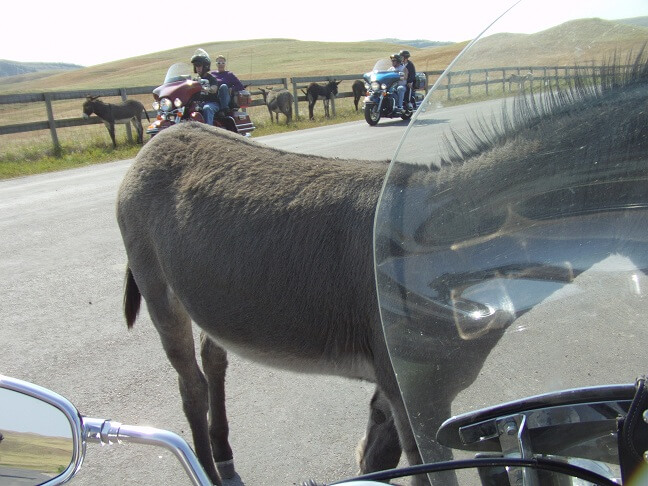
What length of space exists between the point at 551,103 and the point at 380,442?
6.05ft

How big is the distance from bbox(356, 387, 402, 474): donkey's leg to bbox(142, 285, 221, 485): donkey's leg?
87 cm

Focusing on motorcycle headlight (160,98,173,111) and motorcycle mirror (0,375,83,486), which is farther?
motorcycle headlight (160,98,173,111)

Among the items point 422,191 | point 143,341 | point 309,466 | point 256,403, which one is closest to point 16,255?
point 143,341

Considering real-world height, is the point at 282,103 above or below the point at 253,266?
below

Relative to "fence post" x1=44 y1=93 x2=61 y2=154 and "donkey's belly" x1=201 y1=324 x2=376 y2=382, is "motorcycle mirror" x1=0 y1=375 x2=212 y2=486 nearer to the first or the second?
"donkey's belly" x1=201 y1=324 x2=376 y2=382

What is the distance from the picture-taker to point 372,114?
18406mm

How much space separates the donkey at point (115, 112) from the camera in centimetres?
1917

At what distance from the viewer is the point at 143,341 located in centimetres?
462

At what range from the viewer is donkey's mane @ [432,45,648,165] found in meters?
1.18

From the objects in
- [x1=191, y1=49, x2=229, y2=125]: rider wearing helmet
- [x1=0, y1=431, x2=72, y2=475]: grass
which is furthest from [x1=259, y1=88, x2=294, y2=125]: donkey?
[x1=0, y1=431, x2=72, y2=475]: grass

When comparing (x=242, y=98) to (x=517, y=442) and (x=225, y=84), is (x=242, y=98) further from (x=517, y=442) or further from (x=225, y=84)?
(x=517, y=442)

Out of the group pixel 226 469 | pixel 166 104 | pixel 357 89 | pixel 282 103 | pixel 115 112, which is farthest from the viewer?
pixel 357 89

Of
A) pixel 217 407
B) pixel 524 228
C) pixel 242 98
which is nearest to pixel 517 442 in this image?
pixel 524 228

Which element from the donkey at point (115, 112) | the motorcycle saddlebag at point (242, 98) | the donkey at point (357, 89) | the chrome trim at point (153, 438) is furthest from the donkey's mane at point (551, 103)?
the donkey at point (357, 89)
